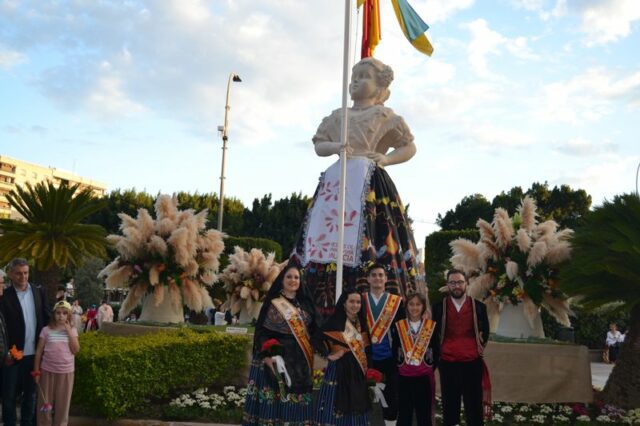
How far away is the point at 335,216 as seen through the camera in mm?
8539

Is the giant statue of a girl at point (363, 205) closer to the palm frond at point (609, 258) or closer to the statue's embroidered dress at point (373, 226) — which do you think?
the statue's embroidered dress at point (373, 226)

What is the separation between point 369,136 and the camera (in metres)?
9.13

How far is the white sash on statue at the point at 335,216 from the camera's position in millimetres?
8312

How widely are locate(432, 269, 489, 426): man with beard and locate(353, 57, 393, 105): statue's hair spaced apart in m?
3.98

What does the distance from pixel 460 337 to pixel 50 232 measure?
10.1 meters

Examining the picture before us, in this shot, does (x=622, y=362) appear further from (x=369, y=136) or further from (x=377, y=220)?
(x=369, y=136)

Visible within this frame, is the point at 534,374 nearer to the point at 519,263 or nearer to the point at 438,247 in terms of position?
the point at 519,263

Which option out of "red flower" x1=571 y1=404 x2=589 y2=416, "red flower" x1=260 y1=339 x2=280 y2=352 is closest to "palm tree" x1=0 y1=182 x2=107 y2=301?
"red flower" x1=260 y1=339 x2=280 y2=352

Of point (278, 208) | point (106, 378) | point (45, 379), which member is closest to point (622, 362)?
point (106, 378)

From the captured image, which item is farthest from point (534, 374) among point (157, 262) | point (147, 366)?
point (157, 262)

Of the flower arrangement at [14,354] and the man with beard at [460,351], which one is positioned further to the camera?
the flower arrangement at [14,354]

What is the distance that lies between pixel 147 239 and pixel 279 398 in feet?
20.1

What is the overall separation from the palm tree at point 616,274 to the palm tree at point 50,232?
9.30 metres

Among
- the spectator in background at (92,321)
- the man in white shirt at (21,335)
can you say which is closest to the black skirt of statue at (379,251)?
the man in white shirt at (21,335)
